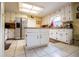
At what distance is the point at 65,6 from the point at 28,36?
2.64 metres

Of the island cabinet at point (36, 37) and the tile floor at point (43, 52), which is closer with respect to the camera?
the tile floor at point (43, 52)

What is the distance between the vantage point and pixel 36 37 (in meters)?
3.51

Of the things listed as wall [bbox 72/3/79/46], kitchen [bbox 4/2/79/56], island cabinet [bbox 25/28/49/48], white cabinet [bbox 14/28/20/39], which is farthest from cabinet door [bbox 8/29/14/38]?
wall [bbox 72/3/79/46]

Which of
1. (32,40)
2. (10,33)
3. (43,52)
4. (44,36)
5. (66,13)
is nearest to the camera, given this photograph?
(43,52)

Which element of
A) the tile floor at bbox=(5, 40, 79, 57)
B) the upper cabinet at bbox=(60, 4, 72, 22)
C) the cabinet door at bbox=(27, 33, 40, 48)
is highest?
the upper cabinet at bbox=(60, 4, 72, 22)

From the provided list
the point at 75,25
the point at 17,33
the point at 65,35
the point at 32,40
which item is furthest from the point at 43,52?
the point at 17,33

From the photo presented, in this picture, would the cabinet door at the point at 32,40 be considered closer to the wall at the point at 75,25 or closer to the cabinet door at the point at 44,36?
the cabinet door at the point at 44,36

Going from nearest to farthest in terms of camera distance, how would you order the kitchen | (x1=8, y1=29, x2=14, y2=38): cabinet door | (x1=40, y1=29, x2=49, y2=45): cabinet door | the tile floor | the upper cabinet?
the tile floor < the kitchen < (x1=40, y1=29, x2=49, y2=45): cabinet door < the upper cabinet < (x1=8, y1=29, x2=14, y2=38): cabinet door

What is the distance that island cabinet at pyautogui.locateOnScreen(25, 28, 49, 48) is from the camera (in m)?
3.35

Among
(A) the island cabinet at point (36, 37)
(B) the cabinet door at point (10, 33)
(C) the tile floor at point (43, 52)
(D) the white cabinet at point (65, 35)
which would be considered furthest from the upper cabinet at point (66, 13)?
(B) the cabinet door at point (10, 33)

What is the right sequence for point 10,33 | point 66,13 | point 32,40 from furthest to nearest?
point 10,33
point 66,13
point 32,40

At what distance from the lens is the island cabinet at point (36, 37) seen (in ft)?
11.0

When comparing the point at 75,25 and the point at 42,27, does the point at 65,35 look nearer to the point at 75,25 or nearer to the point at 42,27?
the point at 75,25

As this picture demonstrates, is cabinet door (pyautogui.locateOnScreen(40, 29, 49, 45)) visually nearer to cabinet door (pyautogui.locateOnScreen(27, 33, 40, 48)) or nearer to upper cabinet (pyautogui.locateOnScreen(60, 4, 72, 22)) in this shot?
cabinet door (pyautogui.locateOnScreen(27, 33, 40, 48))
